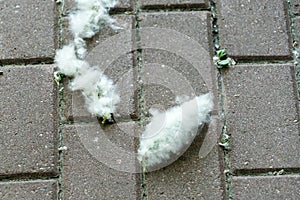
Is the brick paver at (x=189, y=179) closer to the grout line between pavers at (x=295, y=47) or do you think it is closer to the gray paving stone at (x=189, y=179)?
the gray paving stone at (x=189, y=179)

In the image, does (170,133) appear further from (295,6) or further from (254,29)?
(295,6)

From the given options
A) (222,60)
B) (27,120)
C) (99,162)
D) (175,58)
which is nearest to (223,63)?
(222,60)

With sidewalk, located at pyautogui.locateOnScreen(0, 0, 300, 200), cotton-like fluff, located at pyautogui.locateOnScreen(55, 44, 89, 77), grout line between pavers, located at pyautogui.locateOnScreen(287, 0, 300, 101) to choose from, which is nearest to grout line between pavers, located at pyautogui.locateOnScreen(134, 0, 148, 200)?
sidewalk, located at pyautogui.locateOnScreen(0, 0, 300, 200)

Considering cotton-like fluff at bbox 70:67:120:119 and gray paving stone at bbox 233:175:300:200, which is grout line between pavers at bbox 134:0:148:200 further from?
gray paving stone at bbox 233:175:300:200

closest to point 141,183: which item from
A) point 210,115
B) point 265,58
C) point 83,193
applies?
point 83,193

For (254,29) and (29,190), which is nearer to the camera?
(29,190)

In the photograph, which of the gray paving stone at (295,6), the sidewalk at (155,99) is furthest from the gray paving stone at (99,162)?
the gray paving stone at (295,6)
